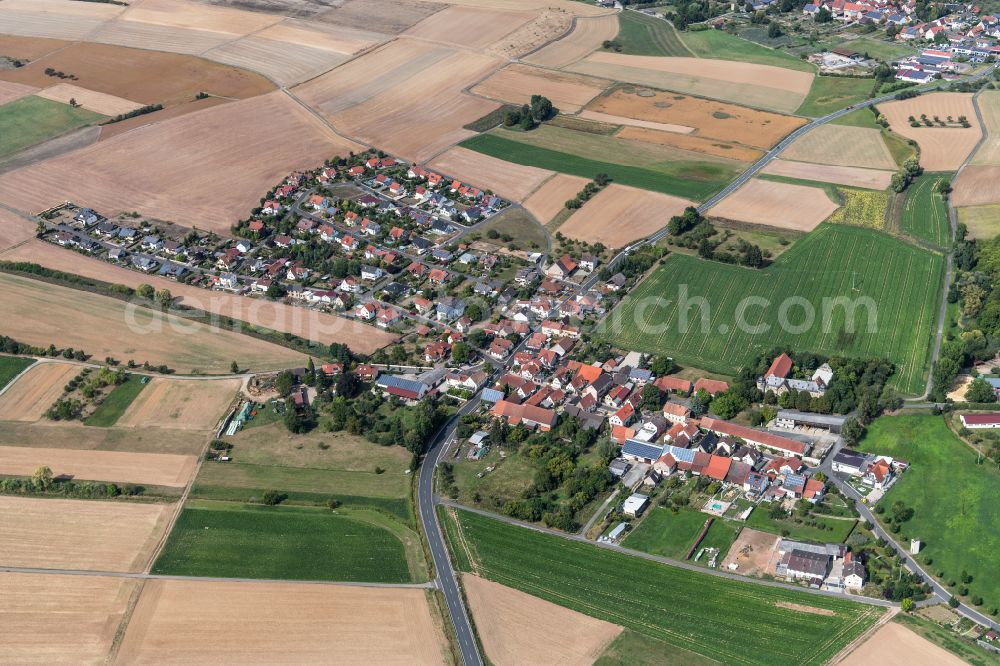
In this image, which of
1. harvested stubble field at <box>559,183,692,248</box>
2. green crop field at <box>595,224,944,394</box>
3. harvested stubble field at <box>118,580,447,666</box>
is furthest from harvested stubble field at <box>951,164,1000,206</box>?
harvested stubble field at <box>118,580,447,666</box>

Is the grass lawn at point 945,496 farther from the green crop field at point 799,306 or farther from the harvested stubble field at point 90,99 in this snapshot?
the harvested stubble field at point 90,99

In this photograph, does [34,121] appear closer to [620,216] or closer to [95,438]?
[95,438]

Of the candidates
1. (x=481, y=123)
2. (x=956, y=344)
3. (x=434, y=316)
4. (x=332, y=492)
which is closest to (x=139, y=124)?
(x=481, y=123)

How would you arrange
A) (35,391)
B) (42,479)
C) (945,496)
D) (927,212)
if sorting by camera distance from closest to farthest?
(945,496) < (42,479) < (35,391) < (927,212)

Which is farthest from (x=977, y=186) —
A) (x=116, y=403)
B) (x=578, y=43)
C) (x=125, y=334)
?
(x=116, y=403)

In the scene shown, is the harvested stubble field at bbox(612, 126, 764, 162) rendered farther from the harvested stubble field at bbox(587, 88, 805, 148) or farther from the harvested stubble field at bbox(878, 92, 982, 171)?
the harvested stubble field at bbox(878, 92, 982, 171)

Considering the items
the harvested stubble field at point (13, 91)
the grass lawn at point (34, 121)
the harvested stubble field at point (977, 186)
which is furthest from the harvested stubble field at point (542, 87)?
the harvested stubble field at point (13, 91)
